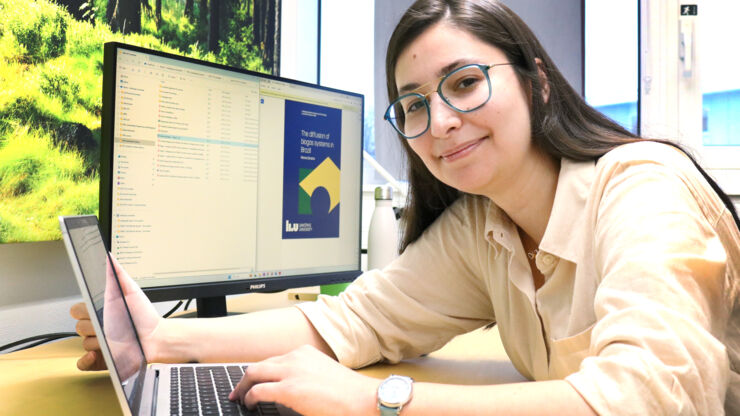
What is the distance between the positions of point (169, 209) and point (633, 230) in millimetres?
766

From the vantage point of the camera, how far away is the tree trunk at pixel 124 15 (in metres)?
1.24

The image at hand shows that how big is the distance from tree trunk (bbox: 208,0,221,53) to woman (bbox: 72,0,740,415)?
682mm

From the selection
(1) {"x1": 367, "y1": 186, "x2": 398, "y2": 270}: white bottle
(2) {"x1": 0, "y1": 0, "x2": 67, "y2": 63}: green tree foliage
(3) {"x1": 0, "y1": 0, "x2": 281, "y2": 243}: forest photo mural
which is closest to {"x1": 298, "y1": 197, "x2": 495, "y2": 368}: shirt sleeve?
(1) {"x1": 367, "y1": 186, "x2": 398, "y2": 270}: white bottle

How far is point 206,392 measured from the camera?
731 mm

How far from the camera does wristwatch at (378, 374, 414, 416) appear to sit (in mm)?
604

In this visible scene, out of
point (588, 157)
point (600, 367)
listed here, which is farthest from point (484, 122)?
point (600, 367)

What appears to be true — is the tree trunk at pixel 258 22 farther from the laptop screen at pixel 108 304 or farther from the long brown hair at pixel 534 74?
the laptop screen at pixel 108 304

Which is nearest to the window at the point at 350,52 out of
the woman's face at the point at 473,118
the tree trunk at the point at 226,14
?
the tree trunk at the point at 226,14

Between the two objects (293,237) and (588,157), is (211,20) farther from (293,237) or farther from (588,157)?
(588,157)

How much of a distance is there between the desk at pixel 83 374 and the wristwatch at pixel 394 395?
28 centimetres

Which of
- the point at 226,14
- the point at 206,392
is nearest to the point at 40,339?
the point at 206,392

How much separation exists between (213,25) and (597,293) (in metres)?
1.24

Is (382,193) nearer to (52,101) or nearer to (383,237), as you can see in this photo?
(383,237)

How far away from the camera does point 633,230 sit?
643mm
